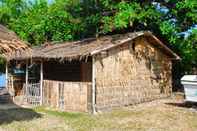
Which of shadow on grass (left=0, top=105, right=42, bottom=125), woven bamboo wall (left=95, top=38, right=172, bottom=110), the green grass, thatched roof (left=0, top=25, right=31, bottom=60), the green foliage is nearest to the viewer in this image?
thatched roof (left=0, top=25, right=31, bottom=60)

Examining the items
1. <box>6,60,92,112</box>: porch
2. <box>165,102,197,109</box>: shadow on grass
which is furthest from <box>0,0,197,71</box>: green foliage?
<box>165,102,197,109</box>: shadow on grass

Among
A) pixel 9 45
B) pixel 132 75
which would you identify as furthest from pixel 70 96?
pixel 9 45

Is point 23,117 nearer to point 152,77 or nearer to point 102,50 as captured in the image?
point 102,50

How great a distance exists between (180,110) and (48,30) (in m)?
15.5

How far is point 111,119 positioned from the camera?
1673 cm

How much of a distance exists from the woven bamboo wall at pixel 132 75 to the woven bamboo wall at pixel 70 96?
57 cm

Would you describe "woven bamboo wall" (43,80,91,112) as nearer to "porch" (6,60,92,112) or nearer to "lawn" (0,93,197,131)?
"porch" (6,60,92,112)

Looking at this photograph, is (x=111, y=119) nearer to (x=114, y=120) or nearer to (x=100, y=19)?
(x=114, y=120)

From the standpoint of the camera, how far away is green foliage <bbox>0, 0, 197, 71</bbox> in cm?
2238

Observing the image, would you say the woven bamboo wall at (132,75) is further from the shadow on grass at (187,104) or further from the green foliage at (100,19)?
the shadow on grass at (187,104)

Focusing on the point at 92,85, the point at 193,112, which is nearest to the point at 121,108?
the point at 92,85

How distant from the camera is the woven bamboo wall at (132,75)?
19.2 meters

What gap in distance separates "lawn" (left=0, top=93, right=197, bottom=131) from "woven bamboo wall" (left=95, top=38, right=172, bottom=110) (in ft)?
2.11

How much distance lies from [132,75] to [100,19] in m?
6.63
